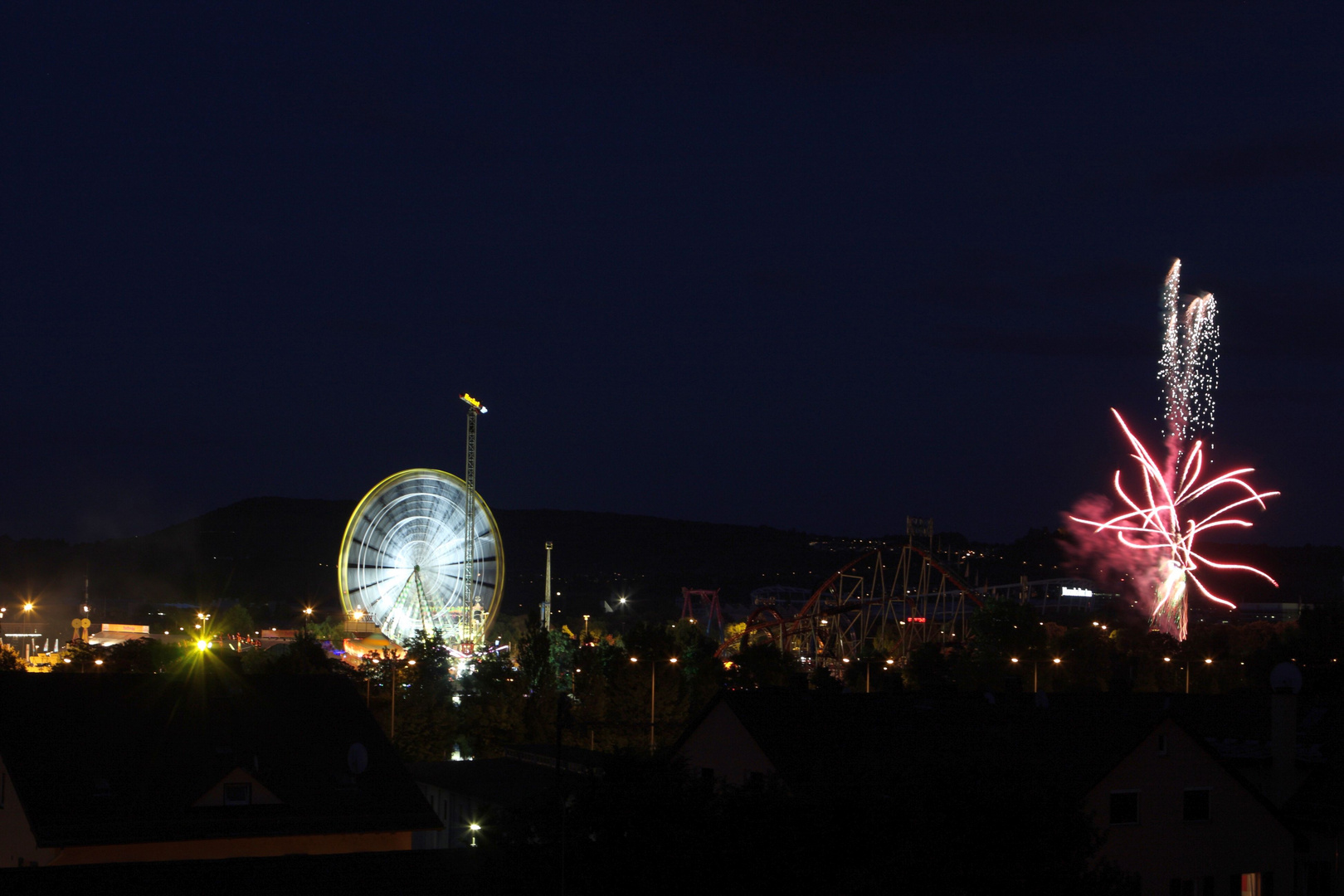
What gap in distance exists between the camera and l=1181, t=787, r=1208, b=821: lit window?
98.6 ft

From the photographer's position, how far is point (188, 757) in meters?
32.2

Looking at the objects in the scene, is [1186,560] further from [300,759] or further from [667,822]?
[667,822]

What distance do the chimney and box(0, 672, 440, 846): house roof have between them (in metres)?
18.6

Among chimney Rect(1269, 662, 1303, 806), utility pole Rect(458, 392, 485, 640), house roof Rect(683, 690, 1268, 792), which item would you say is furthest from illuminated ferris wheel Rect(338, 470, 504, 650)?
chimney Rect(1269, 662, 1303, 806)

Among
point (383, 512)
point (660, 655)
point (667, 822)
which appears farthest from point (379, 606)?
point (667, 822)

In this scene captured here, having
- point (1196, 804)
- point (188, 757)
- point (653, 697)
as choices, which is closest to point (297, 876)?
point (188, 757)

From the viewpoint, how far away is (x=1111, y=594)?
639ft

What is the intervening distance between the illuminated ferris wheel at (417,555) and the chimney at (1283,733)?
6032 centimetres

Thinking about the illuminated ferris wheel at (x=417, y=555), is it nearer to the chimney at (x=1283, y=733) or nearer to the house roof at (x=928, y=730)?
the house roof at (x=928, y=730)

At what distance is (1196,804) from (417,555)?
216 feet

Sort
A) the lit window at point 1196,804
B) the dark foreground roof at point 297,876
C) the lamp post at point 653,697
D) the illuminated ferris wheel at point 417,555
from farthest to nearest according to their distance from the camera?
the illuminated ferris wheel at point 417,555 → the lamp post at point 653,697 → the lit window at point 1196,804 → the dark foreground roof at point 297,876

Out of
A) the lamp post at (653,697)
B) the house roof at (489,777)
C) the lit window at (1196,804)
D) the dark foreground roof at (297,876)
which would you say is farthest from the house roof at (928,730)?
the lamp post at (653,697)

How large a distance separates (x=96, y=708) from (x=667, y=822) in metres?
18.3

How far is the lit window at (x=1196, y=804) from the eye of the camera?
30047mm
